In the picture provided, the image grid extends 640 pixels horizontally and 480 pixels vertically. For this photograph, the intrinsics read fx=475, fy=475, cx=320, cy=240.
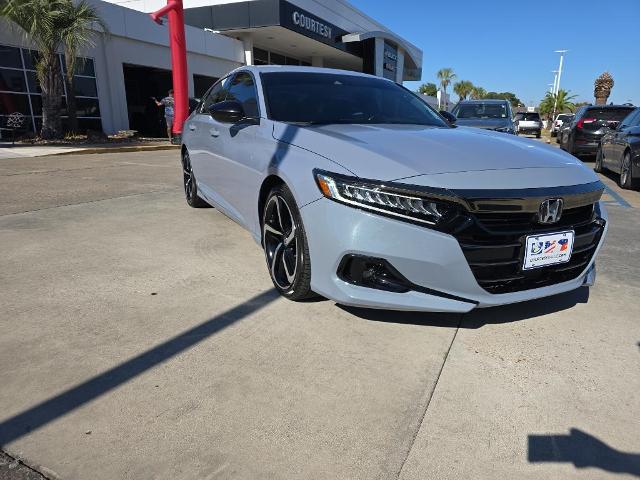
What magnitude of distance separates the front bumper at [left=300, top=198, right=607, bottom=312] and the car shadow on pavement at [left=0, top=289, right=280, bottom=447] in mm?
671

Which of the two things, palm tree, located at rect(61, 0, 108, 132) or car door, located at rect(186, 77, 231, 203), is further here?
palm tree, located at rect(61, 0, 108, 132)

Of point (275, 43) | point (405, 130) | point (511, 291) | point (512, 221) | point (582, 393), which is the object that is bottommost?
point (582, 393)

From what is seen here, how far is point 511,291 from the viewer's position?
249cm

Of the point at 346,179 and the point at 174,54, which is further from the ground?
the point at 174,54

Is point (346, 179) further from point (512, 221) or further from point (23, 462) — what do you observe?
point (23, 462)

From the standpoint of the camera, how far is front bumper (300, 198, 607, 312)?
2307 millimetres

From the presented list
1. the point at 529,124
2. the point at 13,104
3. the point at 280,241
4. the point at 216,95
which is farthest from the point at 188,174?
the point at 529,124

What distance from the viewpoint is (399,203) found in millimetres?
2338

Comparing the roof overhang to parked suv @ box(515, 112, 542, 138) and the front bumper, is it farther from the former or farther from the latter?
the front bumper

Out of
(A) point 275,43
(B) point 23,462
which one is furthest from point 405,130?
(A) point 275,43

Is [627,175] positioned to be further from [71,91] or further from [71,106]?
[71,106]

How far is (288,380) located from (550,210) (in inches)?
62.3

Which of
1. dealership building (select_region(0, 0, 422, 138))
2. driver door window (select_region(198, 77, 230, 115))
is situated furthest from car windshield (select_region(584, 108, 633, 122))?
dealership building (select_region(0, 0, 422, 138))

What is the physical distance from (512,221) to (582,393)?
853 mm
